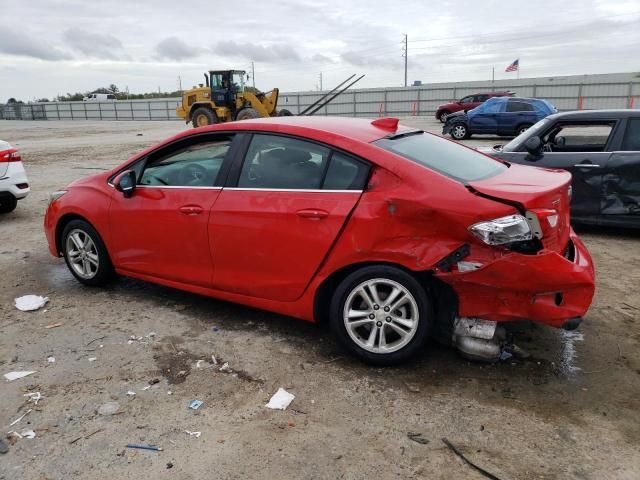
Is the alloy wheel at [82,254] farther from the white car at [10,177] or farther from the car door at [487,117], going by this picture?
the car door at [487,117]

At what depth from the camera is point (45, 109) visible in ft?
179

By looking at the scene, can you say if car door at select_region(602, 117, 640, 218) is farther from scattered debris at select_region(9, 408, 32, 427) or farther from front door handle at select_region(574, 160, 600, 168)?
scattered debris at select_region(9, 408, 32, 427)

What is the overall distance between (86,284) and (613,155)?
5.78m

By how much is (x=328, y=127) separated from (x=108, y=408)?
2270 mm

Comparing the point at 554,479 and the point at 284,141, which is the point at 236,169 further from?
the point at 554,479

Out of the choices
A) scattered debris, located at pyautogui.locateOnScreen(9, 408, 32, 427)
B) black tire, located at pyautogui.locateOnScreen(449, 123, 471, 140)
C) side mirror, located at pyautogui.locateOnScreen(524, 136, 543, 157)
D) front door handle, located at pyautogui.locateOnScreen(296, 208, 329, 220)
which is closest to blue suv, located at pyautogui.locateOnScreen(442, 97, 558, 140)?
black tire, located at pyautogui.locateOnScreen(449, 123, 471, 140)

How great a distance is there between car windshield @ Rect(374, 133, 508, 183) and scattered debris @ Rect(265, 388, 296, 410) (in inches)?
64.3

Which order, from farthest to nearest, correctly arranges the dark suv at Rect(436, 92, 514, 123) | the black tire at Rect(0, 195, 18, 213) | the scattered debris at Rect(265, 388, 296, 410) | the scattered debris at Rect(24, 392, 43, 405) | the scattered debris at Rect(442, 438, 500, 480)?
1. the dark suv at Rect(436, 92, 514, 123)
2. the black tire at Rect(0, 195, 18, 213)
3. the scattered debris at Rect(24, 392, 43, 405)
4. the scattered debris at Rect(265, 388, 296, 410)
5. the scattered debris at Rect(442, 438, 500, 480)

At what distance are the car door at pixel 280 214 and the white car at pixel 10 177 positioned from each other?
5.31 metres

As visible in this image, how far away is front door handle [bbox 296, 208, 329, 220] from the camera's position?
3.39 m

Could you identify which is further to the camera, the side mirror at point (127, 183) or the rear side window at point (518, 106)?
the rear side window at point (518, 106)

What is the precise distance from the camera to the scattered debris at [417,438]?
270 centimetres

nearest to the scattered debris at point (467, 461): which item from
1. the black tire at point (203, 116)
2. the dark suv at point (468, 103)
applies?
the black tire at point (203, 116)

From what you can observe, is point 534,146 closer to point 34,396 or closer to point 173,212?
point 173,212
